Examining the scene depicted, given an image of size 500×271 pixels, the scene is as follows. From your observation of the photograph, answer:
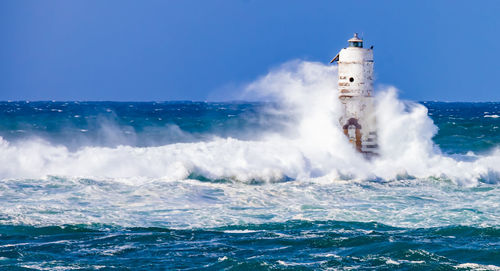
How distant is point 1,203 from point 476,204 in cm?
1047

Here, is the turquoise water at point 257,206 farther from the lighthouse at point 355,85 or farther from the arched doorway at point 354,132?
the lighthouse at point 355,85

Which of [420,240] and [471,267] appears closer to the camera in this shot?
[471,267]

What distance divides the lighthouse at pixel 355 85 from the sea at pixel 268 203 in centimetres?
88

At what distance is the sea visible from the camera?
42.3 feet

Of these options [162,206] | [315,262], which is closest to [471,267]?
[315,262]

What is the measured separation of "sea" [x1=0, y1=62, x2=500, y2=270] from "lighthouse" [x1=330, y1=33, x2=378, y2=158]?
0.88 metres

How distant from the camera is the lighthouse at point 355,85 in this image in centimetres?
2416

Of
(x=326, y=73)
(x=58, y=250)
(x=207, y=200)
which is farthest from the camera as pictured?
(x=326, y=73)

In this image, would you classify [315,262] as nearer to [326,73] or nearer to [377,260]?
[377,260]

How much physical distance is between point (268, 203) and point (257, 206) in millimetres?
453

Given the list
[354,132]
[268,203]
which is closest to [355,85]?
[354,132]

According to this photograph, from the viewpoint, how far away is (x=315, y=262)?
1252 centimetres

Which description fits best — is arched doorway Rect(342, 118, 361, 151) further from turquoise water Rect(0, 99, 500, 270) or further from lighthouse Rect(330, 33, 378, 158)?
turquoise water Rect(0, 99, 500, 270)

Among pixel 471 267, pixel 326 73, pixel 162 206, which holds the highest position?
pixel 326 73
